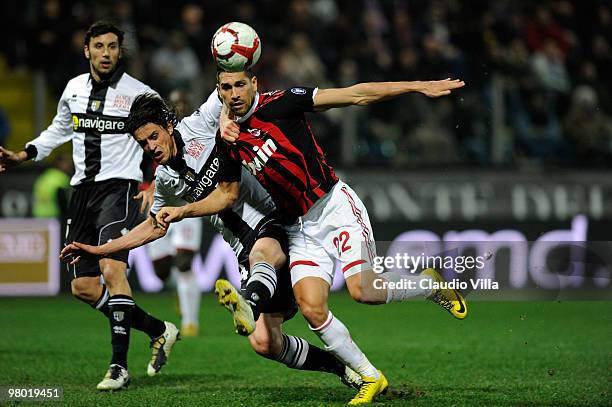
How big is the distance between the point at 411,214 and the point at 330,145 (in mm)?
1589

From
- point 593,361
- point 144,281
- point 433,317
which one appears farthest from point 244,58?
point 144,281

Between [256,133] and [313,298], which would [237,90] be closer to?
[256,133]

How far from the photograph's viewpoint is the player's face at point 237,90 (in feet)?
23.5

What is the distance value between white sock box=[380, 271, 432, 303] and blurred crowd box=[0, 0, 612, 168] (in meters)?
8.31

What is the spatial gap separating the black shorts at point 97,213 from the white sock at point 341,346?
7.01ft

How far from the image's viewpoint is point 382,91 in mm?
6910

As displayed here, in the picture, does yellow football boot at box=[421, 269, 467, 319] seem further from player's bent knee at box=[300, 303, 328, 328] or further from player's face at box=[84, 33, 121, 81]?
player's face at box=[84, 33, 121, 81]

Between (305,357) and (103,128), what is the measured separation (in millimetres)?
2552

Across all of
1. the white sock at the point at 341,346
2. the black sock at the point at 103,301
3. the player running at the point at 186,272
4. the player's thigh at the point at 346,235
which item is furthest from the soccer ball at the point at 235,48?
the player running at the point at 186,272

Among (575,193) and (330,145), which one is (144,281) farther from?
(575,193)

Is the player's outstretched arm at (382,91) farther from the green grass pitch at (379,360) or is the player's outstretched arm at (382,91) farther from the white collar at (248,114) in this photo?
the green grass pitch at (379,360)

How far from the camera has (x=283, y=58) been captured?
55.3 feet

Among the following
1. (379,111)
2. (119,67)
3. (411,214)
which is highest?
(119,67)

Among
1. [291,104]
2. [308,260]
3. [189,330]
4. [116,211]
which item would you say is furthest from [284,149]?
[189,330]
